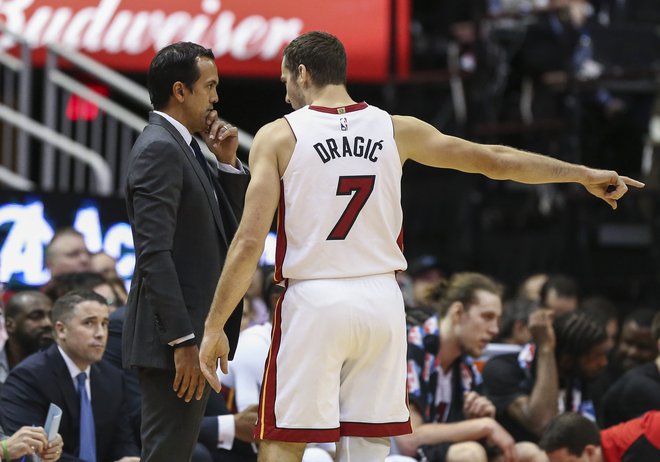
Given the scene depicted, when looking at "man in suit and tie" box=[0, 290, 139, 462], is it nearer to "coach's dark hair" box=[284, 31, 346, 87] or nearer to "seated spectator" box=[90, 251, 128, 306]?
"seated spectator" box=[90, 251, 128, 306]

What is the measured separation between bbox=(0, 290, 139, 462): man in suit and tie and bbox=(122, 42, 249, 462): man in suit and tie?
1641 mm

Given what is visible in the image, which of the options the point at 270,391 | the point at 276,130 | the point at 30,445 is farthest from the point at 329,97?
the point at 30,445

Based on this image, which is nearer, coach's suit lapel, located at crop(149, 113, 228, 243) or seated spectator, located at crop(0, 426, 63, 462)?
coach's suit lapel, located at crop(149, 113, 228, 243)

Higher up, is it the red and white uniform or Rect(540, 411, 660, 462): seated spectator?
the red and white uniform

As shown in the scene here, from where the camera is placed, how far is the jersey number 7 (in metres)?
4.86

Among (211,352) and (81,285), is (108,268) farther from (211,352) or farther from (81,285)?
(211,352)

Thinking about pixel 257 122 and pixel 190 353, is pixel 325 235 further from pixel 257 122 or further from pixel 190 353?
pixel 257 122

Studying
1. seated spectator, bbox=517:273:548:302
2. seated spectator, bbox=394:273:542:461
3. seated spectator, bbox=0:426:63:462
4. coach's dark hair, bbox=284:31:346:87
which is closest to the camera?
coach's dark hair, bbox=284:31:346:87

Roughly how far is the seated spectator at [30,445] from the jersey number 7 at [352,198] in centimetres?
171

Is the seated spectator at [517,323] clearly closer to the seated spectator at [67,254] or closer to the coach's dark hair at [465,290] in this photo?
the coach's dark hair at [465,290]

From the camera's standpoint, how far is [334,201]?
485 cm

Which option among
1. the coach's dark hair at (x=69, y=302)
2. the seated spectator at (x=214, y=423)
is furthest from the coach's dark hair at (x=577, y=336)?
the coach's dark hair at (x=69, y=302)

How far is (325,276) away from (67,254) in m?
3.99

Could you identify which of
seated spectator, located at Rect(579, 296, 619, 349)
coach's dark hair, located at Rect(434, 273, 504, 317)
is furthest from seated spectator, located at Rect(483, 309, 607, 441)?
seated spectator, located at Rect(579, 296, 619, 349)
